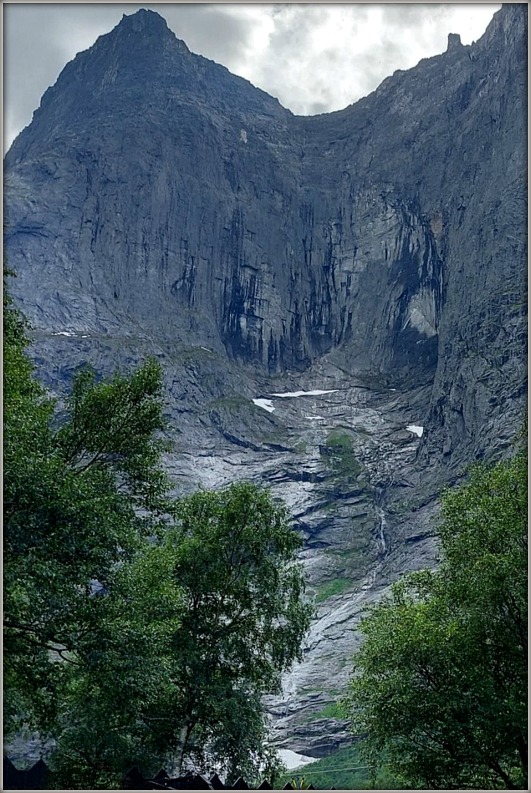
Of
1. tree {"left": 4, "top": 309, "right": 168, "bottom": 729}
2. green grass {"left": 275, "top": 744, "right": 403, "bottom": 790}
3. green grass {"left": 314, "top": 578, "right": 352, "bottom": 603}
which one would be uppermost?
tree {"left": 4, "top": 309, "right": 168, "bottom": 729}

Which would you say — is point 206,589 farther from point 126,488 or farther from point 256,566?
point 126,488

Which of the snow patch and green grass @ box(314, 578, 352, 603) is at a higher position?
green grass @ box(314, 578, 352, 603)

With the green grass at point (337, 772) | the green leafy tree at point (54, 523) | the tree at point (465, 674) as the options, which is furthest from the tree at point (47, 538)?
the green grass at point (337, 772)

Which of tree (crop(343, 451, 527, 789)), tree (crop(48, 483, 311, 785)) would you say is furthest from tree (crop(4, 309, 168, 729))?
tree (crop(343, 451, 527, 789))

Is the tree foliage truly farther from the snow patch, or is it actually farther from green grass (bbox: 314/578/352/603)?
green grass (bbox: 314/578/352/603)

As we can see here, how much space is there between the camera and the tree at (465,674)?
24.8 m

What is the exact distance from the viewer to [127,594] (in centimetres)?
2162

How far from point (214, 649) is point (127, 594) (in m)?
10.4

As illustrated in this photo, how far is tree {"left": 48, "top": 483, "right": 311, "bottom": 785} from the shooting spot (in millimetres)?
27234

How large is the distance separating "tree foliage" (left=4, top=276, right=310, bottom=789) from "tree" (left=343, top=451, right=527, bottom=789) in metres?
5.51

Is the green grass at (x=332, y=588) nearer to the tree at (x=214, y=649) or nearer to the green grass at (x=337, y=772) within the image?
the green grass at (x=337, y=772)

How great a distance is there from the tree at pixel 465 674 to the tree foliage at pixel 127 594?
18.1ft

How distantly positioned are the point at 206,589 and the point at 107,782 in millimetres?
7768

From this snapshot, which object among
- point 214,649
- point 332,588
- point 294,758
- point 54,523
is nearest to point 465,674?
point 214,649
